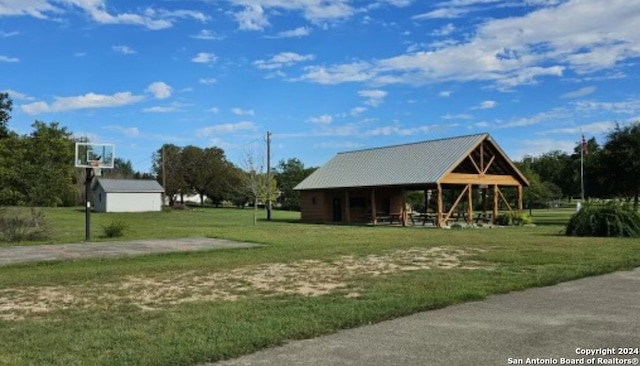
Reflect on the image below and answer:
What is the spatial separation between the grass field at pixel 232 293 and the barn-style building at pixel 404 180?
64.1 feet

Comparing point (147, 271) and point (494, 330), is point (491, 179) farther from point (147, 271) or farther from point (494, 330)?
point (494, 330)

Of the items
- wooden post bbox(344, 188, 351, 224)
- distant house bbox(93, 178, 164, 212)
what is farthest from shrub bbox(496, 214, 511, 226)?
distant house bbox(93, 178, 164, 212)

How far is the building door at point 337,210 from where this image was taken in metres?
42.8

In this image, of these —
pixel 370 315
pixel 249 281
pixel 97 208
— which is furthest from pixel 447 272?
pixel 97 208

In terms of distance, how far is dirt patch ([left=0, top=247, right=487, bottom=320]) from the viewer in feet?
28.0

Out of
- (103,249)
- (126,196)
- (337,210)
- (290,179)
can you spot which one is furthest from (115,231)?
(290,179)

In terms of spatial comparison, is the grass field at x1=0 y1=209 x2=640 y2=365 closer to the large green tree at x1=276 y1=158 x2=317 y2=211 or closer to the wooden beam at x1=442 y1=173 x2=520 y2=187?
the wooden beam at x1=442 y1=173 x2=520 y2=187

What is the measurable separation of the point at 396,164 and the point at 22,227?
76.3ft

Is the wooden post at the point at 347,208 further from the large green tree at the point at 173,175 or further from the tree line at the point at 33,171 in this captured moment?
the large green tree at the point at 173,175

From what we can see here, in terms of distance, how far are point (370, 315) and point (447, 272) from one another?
176 inches

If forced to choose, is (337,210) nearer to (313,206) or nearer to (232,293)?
(313,206)

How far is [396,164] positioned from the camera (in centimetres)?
3959

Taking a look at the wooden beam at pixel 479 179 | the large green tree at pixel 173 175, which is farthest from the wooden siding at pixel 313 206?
the large green tree at pixel 173 175

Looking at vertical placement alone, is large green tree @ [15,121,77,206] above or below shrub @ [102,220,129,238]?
above
